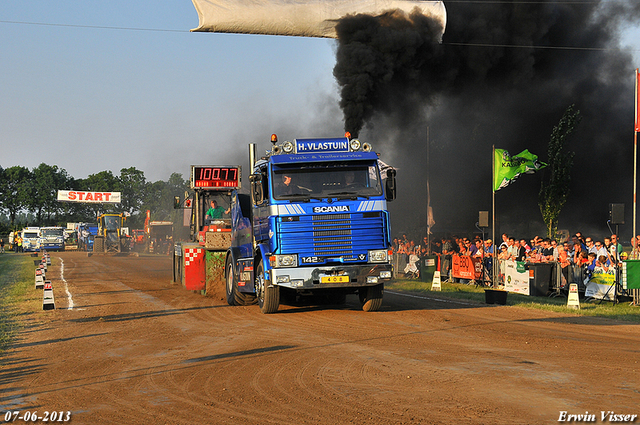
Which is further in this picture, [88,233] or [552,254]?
[88,233]

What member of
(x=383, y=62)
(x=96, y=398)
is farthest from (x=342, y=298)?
(x=383, y=62)

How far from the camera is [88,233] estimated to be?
213 ft

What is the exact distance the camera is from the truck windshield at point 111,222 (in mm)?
57156

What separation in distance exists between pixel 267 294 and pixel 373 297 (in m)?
2.30

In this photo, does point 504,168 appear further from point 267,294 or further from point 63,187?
point 63,187

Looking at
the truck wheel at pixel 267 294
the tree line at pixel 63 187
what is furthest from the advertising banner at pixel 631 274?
the tree line at pixel 63 187

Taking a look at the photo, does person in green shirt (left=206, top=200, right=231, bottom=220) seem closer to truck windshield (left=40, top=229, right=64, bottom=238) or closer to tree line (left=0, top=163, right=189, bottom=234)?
truck windshield (left=40, top=229, right=64, bottom=238)

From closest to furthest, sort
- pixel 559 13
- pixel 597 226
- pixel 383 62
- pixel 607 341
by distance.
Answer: pixel 607 341
pixel 383 62
pixel 559 13
pixel 597 226

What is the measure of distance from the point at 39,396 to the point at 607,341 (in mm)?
8171

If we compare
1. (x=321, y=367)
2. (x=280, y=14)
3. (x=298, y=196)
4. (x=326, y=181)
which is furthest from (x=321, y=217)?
(x=280, y=14)

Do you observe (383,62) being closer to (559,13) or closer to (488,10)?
(488,10)

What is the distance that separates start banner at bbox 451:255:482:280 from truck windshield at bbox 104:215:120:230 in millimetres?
42300

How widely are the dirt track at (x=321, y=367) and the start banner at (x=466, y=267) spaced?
6.79 metres

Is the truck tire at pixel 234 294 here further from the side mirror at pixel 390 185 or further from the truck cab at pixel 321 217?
the side mirror at pixel 390 185
